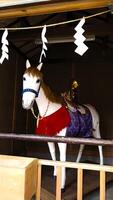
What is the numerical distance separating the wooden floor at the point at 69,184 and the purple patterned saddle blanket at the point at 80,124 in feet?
2.44

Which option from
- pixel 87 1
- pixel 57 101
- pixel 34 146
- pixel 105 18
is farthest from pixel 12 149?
pixel 87 1

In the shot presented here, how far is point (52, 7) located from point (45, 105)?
6.20 ft

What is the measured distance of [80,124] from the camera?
452 centimetres

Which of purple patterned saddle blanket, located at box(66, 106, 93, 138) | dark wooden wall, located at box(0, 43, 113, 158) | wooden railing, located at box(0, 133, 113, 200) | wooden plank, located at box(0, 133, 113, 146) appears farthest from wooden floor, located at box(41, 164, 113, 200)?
dark wooden wall, located at box(0, 43, 113, 158)

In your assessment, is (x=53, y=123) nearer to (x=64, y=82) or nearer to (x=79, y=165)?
(x=79, y=165)

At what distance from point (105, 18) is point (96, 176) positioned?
280cm

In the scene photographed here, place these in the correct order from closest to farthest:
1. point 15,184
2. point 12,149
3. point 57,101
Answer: point 15,184 → point 57,101 → point 12,149

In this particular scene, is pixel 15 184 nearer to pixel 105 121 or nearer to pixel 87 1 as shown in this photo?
pixel 87 1

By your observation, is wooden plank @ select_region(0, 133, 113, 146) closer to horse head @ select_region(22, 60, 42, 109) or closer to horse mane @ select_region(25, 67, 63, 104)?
horse head @ select_region(22, 60, 42, 109)

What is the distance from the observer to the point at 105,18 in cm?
479

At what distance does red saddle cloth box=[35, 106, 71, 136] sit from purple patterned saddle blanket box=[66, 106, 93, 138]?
16 cm

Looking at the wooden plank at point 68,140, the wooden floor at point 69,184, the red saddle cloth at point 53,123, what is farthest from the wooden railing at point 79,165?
the red saddle cloth at point 53,123

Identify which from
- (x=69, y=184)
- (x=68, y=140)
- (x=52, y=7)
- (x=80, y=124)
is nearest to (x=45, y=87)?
(x=80, y=124)

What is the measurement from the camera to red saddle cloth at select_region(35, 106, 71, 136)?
3930mm
